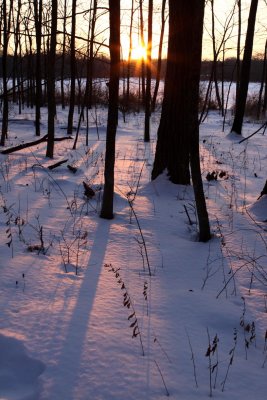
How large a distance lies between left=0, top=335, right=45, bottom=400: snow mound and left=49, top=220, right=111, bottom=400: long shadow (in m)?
0.11

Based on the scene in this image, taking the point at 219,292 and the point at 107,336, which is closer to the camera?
the point at 107,336

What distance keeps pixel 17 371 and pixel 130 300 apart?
1.05 metres

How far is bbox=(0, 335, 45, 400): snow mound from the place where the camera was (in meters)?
2.01

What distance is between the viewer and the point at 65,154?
10.4 meters

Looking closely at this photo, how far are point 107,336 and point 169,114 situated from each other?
467 cm

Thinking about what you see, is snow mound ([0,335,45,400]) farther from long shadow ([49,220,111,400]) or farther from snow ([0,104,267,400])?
long shadow ([49,220,111,400])

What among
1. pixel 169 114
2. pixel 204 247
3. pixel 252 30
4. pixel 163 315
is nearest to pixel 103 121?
pixel 252 30

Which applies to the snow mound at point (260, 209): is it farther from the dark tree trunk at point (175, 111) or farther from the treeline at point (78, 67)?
the treeline at point (78, 67)

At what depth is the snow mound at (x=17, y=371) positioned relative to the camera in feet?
6.60

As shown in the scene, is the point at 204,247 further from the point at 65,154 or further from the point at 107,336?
the point at 65,154

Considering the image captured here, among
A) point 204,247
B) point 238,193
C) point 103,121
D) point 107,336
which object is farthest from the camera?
point 103,121

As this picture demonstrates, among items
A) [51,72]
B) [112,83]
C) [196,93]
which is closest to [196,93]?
[196,93]

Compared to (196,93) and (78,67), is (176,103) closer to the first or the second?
(196,93)

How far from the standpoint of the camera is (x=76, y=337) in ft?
8.15
